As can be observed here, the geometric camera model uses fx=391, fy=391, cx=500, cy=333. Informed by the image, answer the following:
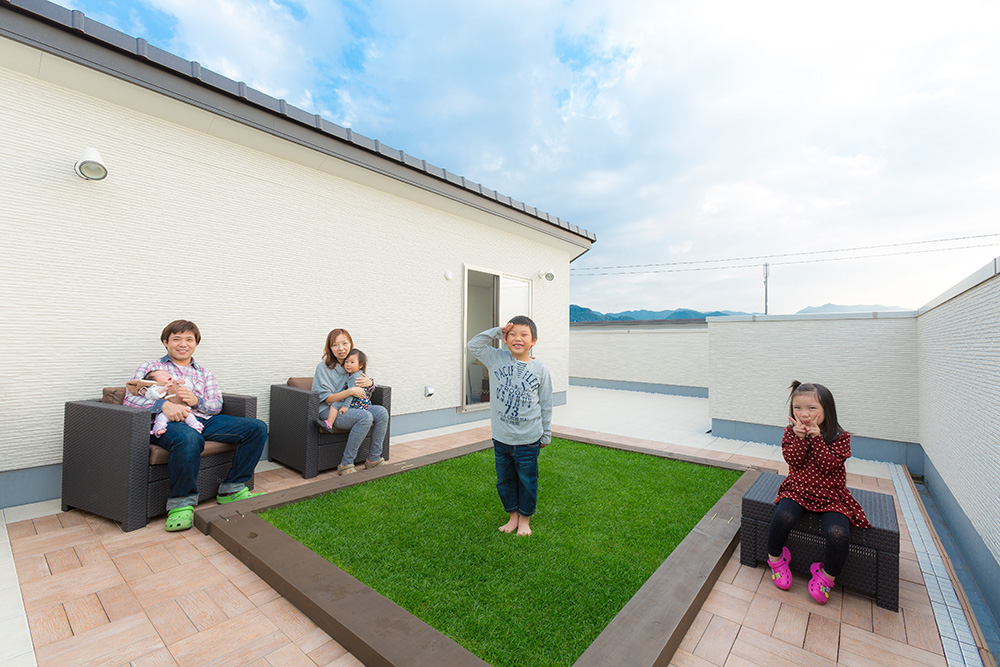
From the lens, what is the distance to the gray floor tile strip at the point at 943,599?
1.40 meters

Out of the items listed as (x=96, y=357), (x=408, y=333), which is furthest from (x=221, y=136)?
(x=408, y=333)

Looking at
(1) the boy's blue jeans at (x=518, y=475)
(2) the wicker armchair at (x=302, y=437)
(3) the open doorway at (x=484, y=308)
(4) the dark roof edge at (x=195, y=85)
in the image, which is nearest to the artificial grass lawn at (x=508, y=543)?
(1) the boy's blue jeans at (x=518, y=475)

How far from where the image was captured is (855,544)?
5.67ft

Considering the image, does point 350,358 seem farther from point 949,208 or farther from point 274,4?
point 949,208

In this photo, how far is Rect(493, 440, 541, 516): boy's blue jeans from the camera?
84.5 inches

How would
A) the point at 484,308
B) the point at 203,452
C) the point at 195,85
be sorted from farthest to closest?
the point at 484,308 → the point at 195,85 → the point at 203,452

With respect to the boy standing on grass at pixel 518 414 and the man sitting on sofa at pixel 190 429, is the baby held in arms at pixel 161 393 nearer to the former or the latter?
the man sitting on sofa at pixel 190 429

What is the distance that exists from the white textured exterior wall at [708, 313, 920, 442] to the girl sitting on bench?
3.07 m

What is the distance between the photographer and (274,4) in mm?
7168

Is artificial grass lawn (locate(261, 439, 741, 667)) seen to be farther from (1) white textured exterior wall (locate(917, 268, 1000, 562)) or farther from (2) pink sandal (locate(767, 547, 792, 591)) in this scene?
(1) white textured exterior wall (locate(917, 268, 1000, 562))

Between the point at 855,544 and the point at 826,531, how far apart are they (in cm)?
14

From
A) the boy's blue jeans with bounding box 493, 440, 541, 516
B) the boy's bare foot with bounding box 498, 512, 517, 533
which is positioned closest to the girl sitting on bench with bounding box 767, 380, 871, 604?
the boy's blue jeans with bounding box 493, 440, 541, 516

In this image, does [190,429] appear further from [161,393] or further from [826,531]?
[826,531]

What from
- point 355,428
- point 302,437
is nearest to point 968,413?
point 355,428
